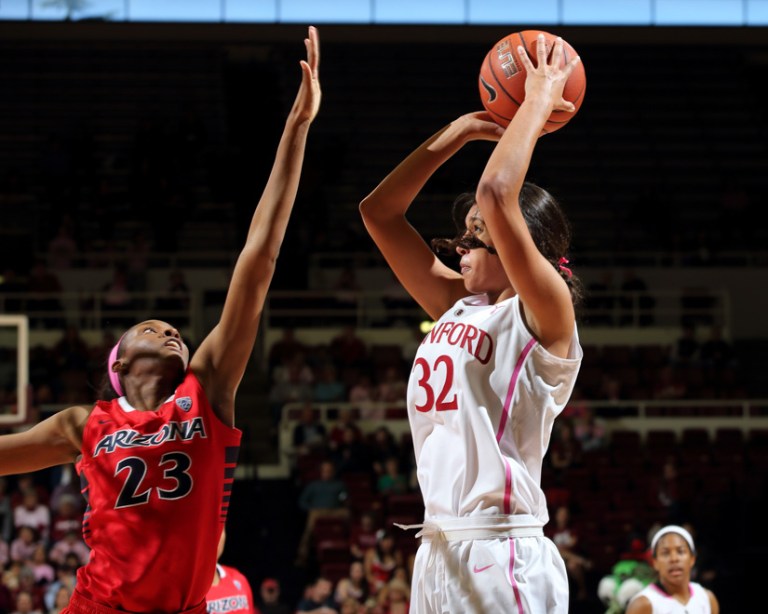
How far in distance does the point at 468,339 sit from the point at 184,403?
766 millimetres

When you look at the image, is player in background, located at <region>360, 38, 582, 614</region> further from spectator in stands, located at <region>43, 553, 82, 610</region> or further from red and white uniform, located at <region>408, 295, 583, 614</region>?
spectator in stands, located at <region>43, 553, 82, 610</region>

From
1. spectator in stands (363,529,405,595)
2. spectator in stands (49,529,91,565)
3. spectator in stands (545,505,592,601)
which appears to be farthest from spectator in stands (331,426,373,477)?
spectator in stands (49,529,91,565)

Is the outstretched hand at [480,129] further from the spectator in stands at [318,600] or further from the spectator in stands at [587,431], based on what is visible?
the spectator in stands at [587,431]

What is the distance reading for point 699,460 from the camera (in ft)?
41.5

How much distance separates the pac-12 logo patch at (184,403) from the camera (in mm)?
3133

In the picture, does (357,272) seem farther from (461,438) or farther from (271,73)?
(461,438)

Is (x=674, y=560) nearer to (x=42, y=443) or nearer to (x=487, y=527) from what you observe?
(x=487, y=527)

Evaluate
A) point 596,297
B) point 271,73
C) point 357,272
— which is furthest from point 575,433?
point 271,73

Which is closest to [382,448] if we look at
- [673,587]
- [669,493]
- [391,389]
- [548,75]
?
[391,389]

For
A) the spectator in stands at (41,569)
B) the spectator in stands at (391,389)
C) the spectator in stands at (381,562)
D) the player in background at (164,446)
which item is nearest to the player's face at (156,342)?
the player in background at (164,446)

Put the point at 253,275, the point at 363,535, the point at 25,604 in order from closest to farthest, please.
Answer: the point at 253,275 → the point at 25,604 → the point at 363,535

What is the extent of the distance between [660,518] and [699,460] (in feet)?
4.38

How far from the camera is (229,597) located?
576cm

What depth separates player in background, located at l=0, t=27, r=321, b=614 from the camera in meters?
3.08
